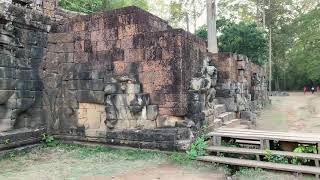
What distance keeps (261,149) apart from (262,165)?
21.2 inches

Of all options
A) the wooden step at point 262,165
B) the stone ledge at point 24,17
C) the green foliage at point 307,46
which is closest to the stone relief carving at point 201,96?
the wooden step at point 262,165

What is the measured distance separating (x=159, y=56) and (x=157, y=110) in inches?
Answer: 40.9

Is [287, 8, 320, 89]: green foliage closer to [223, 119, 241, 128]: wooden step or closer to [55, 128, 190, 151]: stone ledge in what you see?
[223, 119, 241, 128]: wooden step

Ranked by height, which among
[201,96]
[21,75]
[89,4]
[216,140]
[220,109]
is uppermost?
[89,4]

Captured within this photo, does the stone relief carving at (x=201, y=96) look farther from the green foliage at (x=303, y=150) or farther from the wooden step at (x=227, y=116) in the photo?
the green foliage at (x=303, y=150)

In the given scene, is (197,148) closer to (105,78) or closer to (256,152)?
(256,152)

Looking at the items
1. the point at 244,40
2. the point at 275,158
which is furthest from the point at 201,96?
the point at 244,40

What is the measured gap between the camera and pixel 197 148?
6195 mm

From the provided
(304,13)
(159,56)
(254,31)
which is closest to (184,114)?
(159,56)

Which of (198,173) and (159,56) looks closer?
(198,173)

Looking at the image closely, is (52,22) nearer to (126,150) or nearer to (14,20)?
(14,20)

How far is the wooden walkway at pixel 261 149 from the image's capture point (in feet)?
16.9

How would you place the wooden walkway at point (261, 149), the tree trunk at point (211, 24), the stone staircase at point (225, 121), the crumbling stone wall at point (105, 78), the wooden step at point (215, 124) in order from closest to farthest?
the wooden walkway at point (261, 149) → the crumbling stone wall at point (105, 78) → the wooden step at point (215, 124) → the stone staircase at point (225, 121) → the tree trunk at point (211, 24)

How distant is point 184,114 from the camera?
20.9 feet
